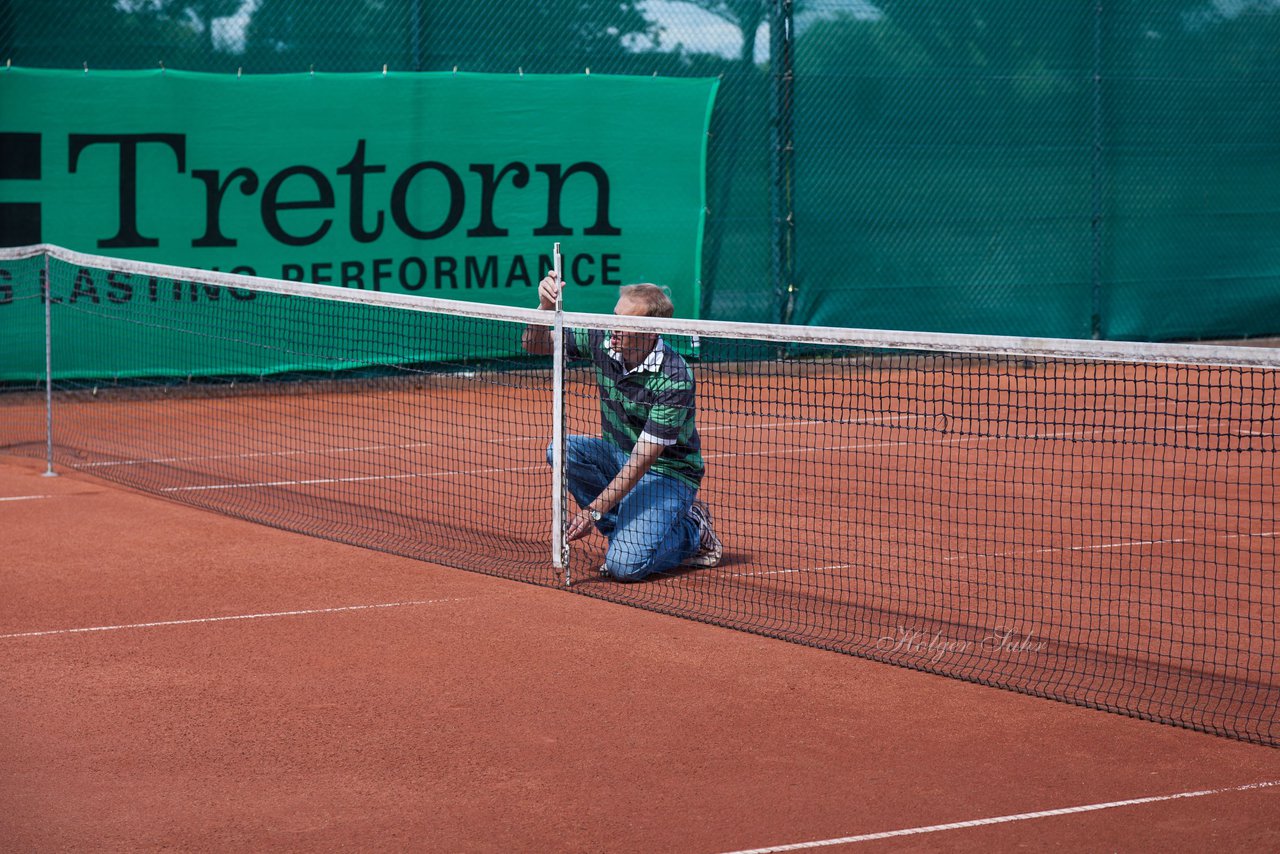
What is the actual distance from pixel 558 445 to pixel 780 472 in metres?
3.28

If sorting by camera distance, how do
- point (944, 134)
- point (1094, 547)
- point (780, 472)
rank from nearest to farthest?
point (1094, 547) < point (780, 472) < point (944, 134)

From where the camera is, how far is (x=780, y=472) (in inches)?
387

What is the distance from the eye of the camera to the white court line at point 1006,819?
3990mm

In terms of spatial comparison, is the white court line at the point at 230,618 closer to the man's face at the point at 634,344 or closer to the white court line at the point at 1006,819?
the man's face at the point at 634,344

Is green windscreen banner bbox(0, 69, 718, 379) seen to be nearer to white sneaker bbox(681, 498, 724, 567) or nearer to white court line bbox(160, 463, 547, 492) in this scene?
white court line bbox(160, 463, 547, 492)

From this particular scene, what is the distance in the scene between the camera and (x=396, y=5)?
14.2 meters

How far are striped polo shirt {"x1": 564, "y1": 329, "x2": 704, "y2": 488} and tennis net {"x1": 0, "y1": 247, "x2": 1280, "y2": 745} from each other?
6.0 inches

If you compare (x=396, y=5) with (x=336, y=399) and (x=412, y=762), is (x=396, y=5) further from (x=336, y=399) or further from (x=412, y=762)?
(x=412, y=762)

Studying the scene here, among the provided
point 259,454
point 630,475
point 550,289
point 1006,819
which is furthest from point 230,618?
point 259,454

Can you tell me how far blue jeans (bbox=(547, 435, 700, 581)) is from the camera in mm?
6934

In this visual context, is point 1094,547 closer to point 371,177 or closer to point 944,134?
point 371,177

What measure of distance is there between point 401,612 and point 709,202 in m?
9.65

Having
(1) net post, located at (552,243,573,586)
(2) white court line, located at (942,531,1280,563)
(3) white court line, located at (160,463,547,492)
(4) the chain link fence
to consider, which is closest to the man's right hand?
(1) net post, located at (552,243,573,586)

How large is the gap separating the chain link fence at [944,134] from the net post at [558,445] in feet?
26.2
